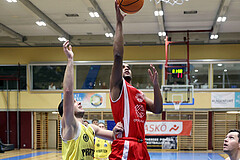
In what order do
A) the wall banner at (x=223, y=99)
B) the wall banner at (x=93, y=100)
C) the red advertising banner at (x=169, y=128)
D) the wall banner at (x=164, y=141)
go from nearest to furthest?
the red advertising banner at (x=169, y=128)
the wall banner at (x=223, y=99)
the wall banner at (x=164, y=141)
the wall banner at (x=93, y=100)

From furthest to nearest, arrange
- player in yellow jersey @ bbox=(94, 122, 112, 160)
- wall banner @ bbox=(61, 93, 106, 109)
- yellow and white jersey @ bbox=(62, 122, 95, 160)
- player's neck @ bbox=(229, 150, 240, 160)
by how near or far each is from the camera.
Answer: wall banner @ bbox=(61, 93, 106, 109) → player in yellow jersey @ bbox=(94, 122, 112, 160) → player's neck @ bbox=(229, 150, 240, 160) → yellow and white jersey @ bbox=(62, 122, 95, 160)

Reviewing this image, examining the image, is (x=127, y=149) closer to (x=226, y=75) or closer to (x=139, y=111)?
(x=139, y=111)

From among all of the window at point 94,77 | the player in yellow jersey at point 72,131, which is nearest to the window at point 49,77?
the window at point 94,77

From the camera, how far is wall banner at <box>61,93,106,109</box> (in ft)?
62.8

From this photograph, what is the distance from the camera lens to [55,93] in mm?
19656

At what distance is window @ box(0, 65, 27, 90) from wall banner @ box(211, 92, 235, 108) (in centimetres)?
1061

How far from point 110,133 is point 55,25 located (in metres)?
13.4

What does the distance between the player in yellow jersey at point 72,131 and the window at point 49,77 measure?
1589 centimetres

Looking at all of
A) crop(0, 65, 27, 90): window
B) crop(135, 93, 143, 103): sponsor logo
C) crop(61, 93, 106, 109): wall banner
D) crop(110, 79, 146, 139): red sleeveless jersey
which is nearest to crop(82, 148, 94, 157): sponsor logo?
crop(110, 79, 146, 139): red sleeveless jersey

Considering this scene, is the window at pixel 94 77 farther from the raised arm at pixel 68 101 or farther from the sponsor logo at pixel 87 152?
the raised arm at pixel 68 101

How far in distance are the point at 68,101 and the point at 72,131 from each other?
414mm

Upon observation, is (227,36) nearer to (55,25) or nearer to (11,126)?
(55,25)

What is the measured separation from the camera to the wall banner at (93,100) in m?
19.1

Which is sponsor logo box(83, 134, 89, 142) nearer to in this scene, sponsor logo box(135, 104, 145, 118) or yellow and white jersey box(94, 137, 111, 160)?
sponsor logo box(135, 104, 145, 118)
